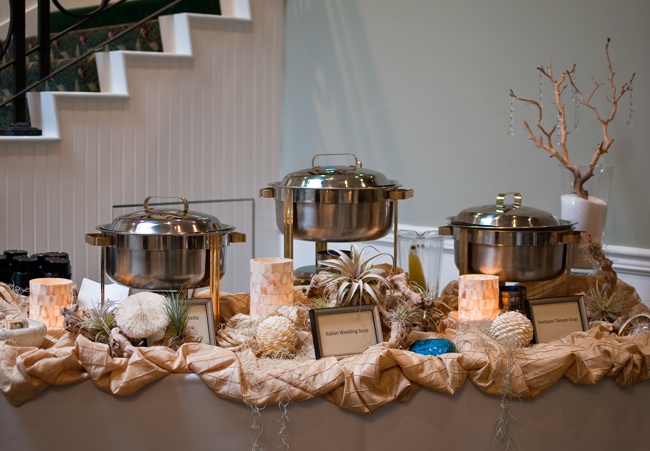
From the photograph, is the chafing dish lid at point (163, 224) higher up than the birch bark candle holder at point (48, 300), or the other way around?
the chafing dish lid at point (163, 224)

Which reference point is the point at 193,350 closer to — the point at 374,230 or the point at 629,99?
the point at 374,230

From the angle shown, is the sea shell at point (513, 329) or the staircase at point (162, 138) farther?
the staircase at point (162, 138)

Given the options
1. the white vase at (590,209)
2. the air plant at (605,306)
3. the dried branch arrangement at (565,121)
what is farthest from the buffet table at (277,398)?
the dried branch arrangement at (565,121)

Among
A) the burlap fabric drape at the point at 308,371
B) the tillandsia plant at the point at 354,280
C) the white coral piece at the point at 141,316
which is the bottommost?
the burlap fabric drape at the point at 308,371

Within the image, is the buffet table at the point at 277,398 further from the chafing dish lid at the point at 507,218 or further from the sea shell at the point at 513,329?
the chafing dish lid at the point at 507,218

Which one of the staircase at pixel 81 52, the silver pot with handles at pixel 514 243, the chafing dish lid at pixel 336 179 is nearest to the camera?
the silver pot with handles at pixel 514 243

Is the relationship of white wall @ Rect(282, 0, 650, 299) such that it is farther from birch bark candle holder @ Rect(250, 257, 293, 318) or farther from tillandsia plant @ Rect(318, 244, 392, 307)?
birch bark candle holder @ Rect(250, 257, 293, 318)

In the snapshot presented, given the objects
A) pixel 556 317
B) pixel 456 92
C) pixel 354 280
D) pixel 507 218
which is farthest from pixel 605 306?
pixel 456 92

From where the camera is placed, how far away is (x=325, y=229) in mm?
2375

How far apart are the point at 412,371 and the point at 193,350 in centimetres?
45

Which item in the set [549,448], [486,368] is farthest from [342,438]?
[549,448]

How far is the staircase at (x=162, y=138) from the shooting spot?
11.0 ft

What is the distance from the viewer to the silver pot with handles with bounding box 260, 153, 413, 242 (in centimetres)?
234

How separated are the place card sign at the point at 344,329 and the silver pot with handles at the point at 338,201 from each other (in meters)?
A: 0.46
